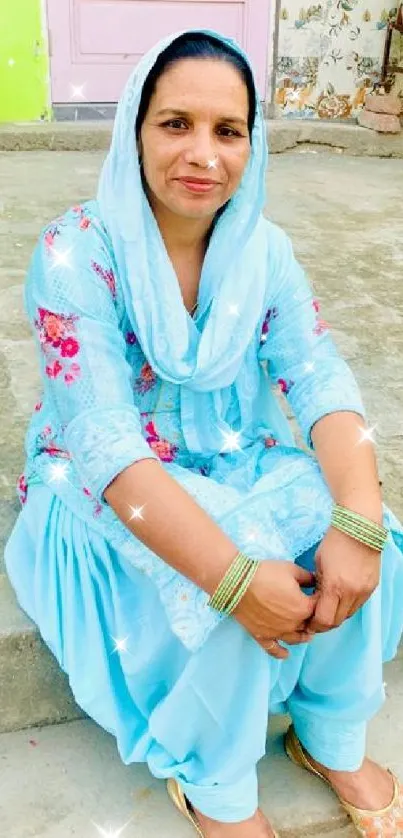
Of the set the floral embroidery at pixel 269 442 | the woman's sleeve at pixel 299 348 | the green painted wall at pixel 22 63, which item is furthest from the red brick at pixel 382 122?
the floral embroidery at pixel 269 442

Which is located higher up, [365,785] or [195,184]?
[195,184]

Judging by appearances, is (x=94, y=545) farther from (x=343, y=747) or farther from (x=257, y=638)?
(x=343, y=747)

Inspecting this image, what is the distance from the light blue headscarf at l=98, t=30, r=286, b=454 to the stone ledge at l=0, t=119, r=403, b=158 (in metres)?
3.79

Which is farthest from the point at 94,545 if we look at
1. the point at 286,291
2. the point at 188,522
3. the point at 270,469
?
the point at 286,291

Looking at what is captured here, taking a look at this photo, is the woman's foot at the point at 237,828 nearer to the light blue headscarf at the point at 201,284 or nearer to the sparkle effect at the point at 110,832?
the sparkle effect at the point at 110,832

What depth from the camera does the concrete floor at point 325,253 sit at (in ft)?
7.39

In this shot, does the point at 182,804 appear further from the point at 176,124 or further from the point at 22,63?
the point at 22,63

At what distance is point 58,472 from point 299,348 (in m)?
0.48

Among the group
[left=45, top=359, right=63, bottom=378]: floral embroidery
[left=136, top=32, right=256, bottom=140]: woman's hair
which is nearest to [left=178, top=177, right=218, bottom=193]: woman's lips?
[left=136, top=32, right=256, bottom=140]: woman's hair

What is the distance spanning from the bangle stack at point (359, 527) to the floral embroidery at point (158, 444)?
32cm

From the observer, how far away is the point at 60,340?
1376 millimetres

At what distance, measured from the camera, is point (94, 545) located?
4.77ft

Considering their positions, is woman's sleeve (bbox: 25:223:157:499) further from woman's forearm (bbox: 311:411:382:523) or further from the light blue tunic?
woman's forearm (bbox: 311:411:382:523)

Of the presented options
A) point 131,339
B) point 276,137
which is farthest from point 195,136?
point 276,137
